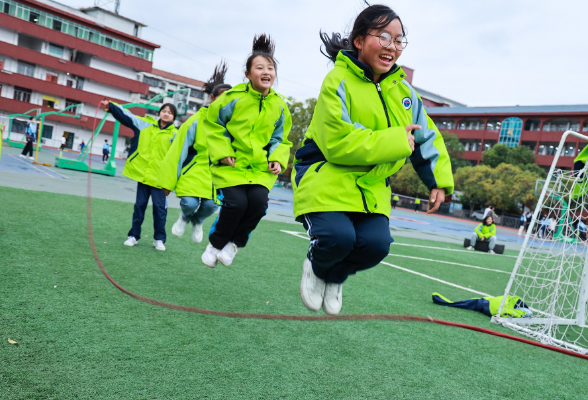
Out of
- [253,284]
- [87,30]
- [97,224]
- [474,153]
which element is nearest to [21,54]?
[87,30]

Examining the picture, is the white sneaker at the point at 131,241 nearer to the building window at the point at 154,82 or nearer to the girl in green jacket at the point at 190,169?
the girl in green jacket at the point at 190,169

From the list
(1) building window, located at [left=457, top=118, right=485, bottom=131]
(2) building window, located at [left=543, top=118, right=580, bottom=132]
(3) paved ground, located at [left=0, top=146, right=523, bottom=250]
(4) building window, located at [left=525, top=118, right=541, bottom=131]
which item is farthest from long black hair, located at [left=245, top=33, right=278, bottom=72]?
(1) building window, located at [left=457, top=118, right=485, bottom=131]

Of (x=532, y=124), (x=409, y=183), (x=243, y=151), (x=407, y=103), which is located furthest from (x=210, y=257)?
(x=532, y=124)

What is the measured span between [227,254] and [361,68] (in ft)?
6.88

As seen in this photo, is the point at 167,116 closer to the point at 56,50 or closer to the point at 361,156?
the point at 361,156

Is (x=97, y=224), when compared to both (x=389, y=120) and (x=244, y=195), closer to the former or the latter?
(x=244, y=195)

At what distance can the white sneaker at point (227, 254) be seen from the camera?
13.1 ft

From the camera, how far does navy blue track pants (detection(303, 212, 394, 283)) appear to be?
2.70 metres

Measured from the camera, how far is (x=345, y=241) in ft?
8.88

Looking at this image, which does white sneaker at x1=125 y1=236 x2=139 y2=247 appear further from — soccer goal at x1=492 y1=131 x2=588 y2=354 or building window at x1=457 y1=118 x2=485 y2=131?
building window at x1=457 y1=118 x2=485 y2=131

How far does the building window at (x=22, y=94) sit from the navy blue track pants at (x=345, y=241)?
51443 millimetres

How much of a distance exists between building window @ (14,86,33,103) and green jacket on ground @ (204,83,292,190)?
50.0 m

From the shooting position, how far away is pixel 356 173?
2.67 meters

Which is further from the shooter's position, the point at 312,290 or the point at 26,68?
the point at 26,68
